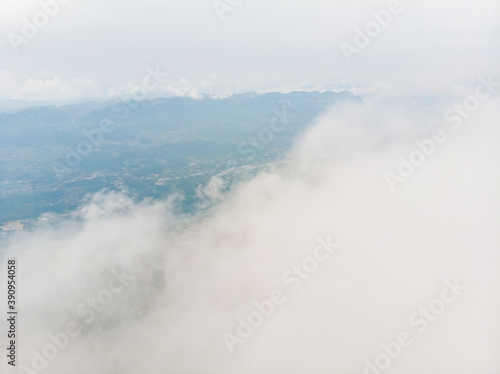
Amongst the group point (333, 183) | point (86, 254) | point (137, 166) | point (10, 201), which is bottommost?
point (333, 183)

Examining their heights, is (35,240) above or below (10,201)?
below

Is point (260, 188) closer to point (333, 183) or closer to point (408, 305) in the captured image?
point (333, 183)

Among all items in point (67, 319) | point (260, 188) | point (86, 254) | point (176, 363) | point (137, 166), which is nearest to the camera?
point (176, 363)

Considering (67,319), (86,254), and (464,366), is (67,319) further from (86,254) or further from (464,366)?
(464,366)

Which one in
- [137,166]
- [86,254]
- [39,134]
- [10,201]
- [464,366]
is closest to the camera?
[464,366]

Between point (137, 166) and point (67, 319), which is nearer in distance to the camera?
point (67, 319)

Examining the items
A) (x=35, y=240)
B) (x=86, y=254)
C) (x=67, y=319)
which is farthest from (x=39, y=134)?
(x=67, y=319)

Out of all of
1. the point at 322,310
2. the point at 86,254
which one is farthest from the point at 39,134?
the point at 322,310

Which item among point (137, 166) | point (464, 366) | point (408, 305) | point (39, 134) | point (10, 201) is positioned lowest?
point (464, 366)

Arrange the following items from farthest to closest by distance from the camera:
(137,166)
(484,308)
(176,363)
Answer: (137,166) → (484,308) → (176,363)
